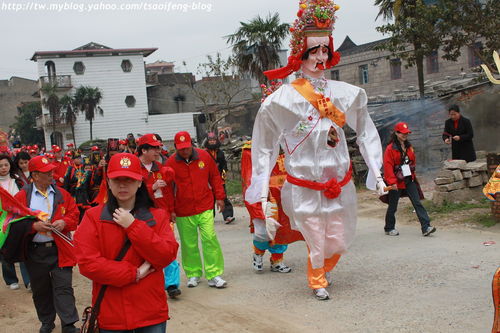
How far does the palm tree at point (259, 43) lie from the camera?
A: 2609 centimetres

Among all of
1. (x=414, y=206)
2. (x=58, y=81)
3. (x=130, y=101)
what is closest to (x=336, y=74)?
(x=130, y=101)

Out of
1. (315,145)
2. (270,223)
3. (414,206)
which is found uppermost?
(315,145)

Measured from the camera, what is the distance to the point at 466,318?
478cm

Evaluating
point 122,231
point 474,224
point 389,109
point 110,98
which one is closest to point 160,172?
point 122,231

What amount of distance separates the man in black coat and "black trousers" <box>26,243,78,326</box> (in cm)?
713

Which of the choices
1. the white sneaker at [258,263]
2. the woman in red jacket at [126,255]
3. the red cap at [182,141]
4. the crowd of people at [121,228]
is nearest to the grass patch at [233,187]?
the crowd of people at [121,228]

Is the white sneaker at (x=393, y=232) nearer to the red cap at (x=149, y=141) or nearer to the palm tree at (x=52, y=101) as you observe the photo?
the red cap at (x=149, y=141)

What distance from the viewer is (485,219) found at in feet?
28.1

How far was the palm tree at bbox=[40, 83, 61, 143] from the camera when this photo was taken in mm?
46781

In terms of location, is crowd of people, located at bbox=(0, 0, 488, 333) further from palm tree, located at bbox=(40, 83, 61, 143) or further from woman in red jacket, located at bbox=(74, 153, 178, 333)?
palm tree, located at bbox=(40, 83, 61, 143)

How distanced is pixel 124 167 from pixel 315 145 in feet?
9.27

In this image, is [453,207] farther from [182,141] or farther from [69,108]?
[69,108]

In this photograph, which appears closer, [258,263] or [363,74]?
[258,263]

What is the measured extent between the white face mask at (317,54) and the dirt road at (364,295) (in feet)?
7.65
